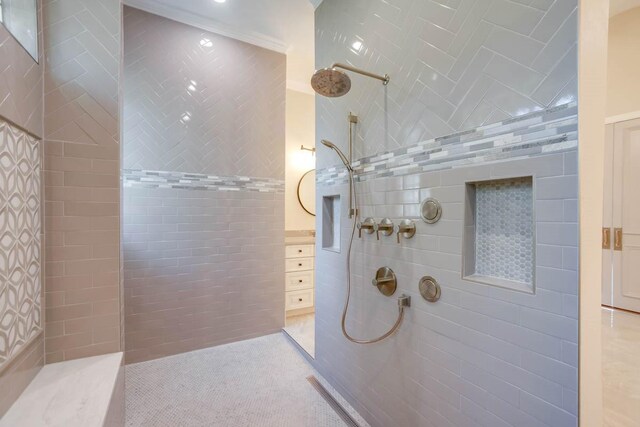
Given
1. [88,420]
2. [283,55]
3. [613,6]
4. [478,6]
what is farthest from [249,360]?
[613,6]

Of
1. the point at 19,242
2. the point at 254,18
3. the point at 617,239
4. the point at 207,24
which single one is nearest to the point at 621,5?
the point at 617,239

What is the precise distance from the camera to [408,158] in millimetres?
1382

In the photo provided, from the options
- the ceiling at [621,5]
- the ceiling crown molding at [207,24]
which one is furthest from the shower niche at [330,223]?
the ceiling at [621,5]

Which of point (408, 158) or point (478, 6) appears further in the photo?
point (408, 158)

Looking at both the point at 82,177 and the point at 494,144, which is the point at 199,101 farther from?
the point at 494,144

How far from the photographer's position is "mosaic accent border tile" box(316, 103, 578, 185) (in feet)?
2.81

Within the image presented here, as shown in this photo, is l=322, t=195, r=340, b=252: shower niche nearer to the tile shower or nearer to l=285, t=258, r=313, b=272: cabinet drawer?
the tile shower

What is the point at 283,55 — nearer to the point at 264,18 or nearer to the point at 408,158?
the point at 264,18

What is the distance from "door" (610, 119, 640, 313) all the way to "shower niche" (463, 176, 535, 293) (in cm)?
314

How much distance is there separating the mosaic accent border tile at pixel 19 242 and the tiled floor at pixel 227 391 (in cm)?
100

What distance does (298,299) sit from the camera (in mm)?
3186

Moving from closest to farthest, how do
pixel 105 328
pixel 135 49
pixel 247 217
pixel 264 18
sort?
1. pixel 105 328
2. pixel 135 49
3. pixel 264 18
4. pixel 247 217

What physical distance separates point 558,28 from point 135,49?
2.67m

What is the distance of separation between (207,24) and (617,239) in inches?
186
